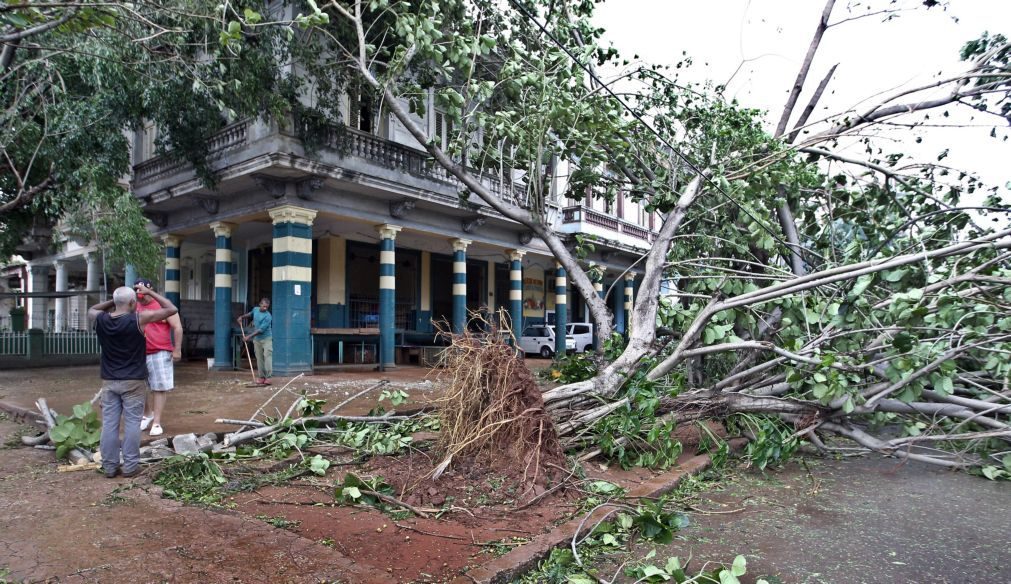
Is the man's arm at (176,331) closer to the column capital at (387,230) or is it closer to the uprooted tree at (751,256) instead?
the uprooted tree at (751,256)

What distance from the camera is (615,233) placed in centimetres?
2153

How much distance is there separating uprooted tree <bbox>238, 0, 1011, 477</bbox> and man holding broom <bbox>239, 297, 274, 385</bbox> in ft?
15.7

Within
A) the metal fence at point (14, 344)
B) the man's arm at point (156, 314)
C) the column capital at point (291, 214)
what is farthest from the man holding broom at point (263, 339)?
the metal fence at point (14, 344)

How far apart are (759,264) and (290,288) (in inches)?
356

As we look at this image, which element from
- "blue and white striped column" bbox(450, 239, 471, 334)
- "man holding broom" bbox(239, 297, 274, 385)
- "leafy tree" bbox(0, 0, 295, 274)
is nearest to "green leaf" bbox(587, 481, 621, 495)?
"leafy tree" bbox(0, 0, 295, 274)

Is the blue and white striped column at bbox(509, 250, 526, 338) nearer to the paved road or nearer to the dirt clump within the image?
the paved road

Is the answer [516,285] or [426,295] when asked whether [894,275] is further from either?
[426,295]

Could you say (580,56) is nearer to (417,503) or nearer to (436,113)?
(417,503)

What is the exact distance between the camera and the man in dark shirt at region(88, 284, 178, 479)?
16.1 feet

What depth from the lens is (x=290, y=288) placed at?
12.2 m

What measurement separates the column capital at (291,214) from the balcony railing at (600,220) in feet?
31.1

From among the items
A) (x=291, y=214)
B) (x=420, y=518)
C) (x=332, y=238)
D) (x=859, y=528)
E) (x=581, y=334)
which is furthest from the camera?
(x=581, y=334)

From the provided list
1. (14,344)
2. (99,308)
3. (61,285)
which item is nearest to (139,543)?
(99,308)

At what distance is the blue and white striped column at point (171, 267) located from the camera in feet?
48.9
